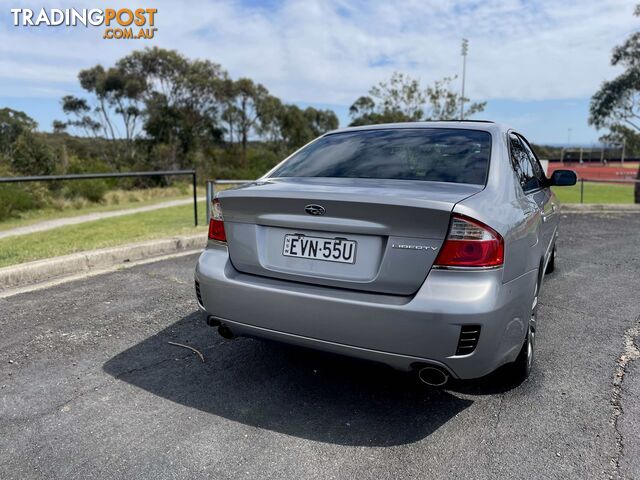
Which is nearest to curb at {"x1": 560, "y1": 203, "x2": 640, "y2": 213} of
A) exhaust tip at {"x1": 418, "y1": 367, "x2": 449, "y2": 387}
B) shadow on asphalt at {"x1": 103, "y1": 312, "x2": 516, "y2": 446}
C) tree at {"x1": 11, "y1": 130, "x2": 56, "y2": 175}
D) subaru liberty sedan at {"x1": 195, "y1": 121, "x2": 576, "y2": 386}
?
subaru liberty sedan at {"x1": 195, "y1": 121, "x2": 576, "y2": 386}

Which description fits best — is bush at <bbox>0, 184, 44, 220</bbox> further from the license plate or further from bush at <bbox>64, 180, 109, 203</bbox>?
the license plate

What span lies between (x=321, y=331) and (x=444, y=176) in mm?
1126

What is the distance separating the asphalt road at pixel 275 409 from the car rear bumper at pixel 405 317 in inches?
7.0

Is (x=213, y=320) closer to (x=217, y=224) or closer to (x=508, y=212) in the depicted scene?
(x=217, y=224)

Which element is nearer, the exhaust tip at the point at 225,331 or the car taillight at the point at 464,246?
the car taillight at the point at 464,246

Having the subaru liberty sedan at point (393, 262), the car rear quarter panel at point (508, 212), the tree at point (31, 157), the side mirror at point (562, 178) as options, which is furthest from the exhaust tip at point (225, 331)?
the tree at point (31, 157)

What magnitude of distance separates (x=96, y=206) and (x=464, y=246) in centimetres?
1852

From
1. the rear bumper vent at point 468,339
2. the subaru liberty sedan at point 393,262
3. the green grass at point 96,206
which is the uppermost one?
the subaru liberty sedan at point 393,262

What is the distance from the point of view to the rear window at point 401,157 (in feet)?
9.26

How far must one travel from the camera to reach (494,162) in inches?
111

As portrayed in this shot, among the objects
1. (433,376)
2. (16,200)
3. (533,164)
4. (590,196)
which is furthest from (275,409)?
(590,196)

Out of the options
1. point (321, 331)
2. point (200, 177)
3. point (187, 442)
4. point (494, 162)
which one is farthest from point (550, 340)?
point (200, 177)

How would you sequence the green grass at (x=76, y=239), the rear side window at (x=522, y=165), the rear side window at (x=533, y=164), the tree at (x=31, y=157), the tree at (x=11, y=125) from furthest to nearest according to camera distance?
the tree at (x=11, y=125) → the tree at (x=31, y=157) → the green grass at (x=76, y=239) → the rear side window at (x=533, y=164) → the rear side window at (x=522, y=165)

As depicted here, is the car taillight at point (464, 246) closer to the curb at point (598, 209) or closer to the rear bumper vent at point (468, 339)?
the rear bumper vent at point (468, 339)
